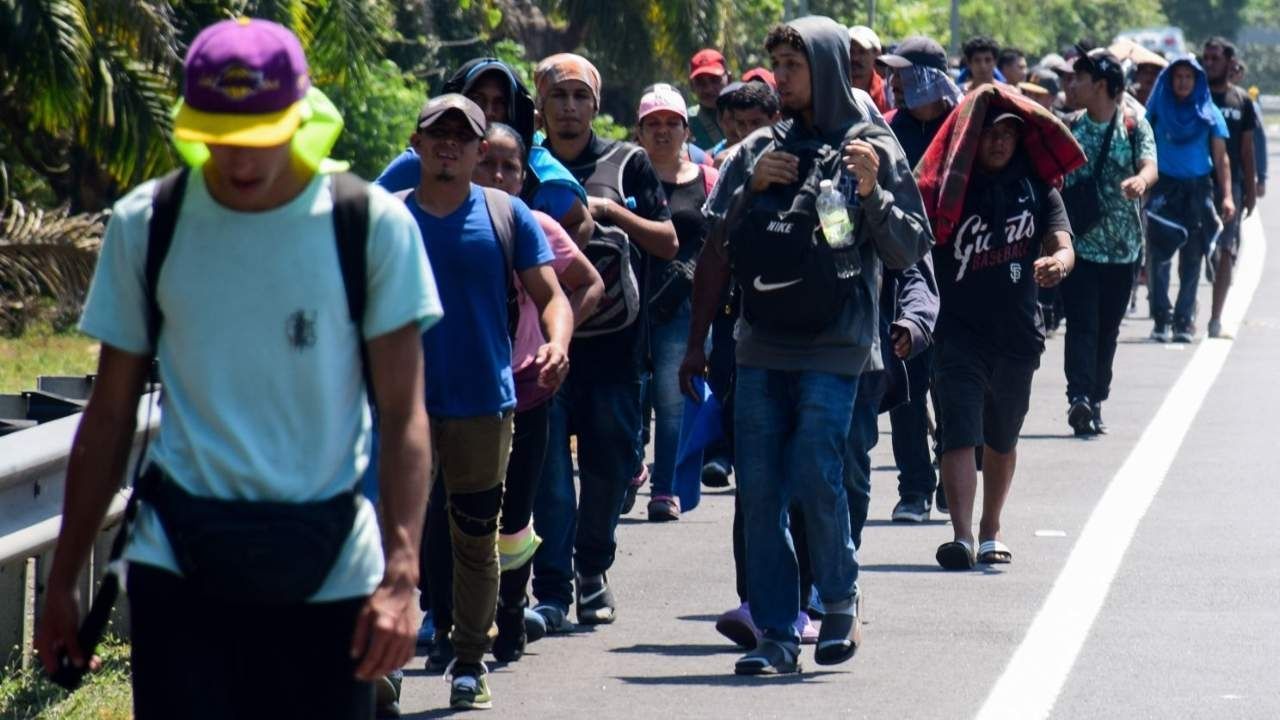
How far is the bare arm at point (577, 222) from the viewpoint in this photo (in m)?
8.16

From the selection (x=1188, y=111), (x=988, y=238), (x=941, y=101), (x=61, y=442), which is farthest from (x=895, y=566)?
(x=1188, y=111)

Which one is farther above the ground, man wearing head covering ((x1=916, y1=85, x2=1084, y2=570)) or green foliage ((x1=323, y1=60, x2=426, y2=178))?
man wearing head covering ((x1=916, y1=85, x2=1084, y2=570))

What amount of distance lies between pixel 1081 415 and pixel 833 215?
6.44 m

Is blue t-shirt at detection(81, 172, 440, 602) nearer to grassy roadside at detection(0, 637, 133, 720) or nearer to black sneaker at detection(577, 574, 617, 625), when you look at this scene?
grassy roadside at detection(0, 637, 133, 720)

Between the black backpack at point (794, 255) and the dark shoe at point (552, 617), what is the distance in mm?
1366

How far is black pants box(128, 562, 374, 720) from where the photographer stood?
4.30 m

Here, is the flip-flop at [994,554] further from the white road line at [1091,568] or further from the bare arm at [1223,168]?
the bare arm at [1223,168]

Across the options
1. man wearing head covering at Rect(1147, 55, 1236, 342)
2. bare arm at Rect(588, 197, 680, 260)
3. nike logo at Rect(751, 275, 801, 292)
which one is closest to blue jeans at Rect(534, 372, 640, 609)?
bare arm at Rect(588, 197, 680, 260)

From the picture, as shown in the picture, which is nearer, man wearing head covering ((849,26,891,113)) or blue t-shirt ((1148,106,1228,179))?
man wearing head covering ((849,26,891,113))

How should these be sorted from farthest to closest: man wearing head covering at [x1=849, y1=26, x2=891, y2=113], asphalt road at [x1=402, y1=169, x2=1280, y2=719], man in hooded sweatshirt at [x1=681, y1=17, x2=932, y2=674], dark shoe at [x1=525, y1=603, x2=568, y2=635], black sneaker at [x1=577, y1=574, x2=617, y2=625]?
man wearing head covering at [x1=849, y1=26, x2=891, y2=113] → black sneaker at [x1=577, y1=574, x2=617, y2=625] → dark shoe at [x1=525, y1=603, x2=568, y2=635] → man in hooded sweatshirt at [x1=681, y1=17, x2=932, y2=674] → asphalt road at [x1=402, y1=169, x2=1280, y2=719]

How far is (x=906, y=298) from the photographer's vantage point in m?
8.46

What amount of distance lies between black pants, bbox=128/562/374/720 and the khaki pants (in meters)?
2.56

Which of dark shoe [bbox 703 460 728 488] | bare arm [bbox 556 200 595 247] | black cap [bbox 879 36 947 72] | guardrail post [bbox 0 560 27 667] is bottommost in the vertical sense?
dark shoe [bbox 703 460 728 488]

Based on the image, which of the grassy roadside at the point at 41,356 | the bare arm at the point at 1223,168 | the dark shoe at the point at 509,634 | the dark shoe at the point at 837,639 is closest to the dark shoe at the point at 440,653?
the dark shoe at the point at 509,634
